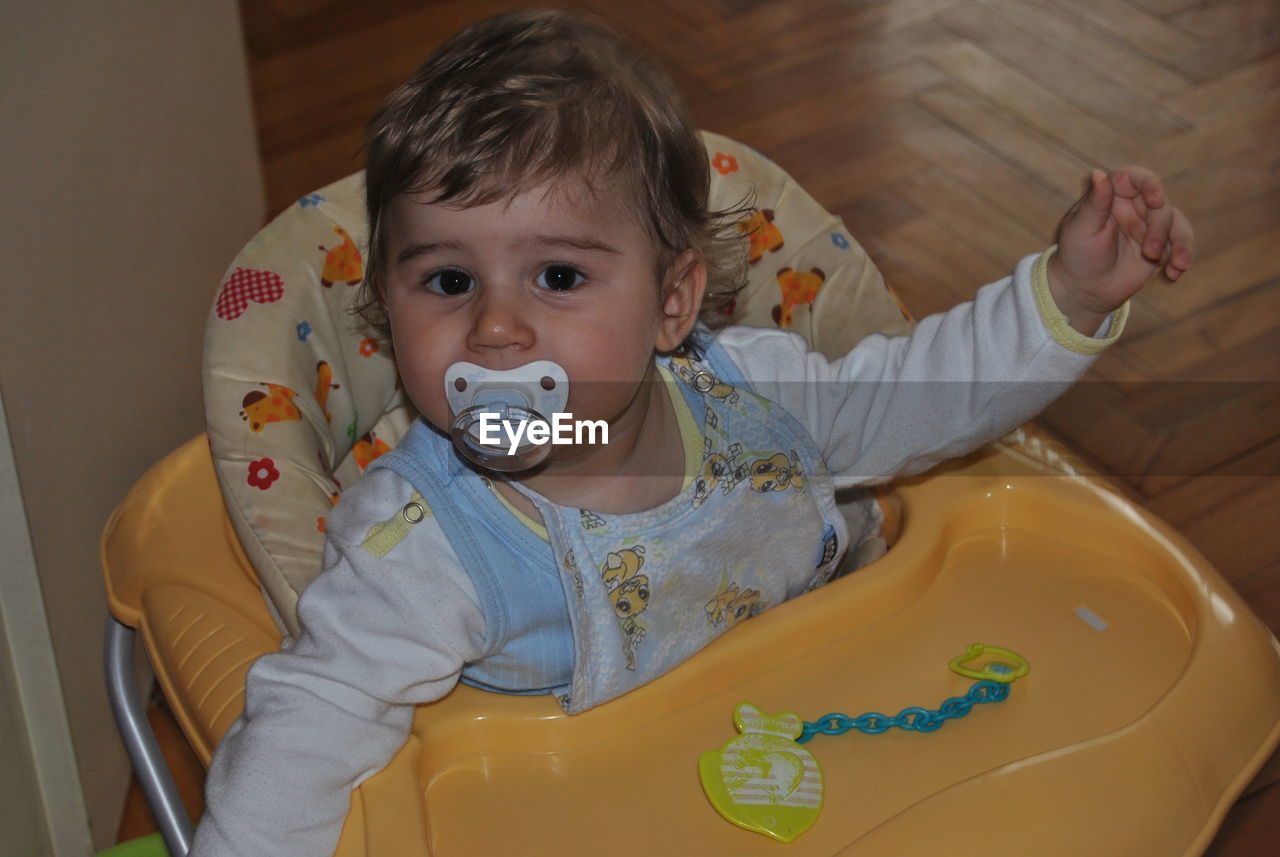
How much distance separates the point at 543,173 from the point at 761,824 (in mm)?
390

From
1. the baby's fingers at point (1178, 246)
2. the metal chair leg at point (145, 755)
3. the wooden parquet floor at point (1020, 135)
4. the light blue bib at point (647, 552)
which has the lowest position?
the wooden parquet floor at point (1020, 135)

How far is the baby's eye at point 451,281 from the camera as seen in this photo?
2.47 feet

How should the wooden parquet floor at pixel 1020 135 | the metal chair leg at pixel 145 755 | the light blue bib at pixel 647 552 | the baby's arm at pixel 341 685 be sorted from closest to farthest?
the baby's arm at pixel 341 685 < the light blue bib at pixel 647 552 < the metal chair leg at pixel 145 755 < the wooden parquet floor at pixel 1020 135

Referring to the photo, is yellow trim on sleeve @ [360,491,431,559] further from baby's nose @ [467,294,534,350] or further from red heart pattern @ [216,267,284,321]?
red heart pattern @ [216,267,284,321]

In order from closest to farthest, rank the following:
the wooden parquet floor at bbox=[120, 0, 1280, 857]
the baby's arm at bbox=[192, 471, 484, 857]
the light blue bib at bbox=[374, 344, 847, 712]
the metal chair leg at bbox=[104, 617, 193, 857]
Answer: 1. the baby's arm at bbox=[192, 471, 484, 857]
2. the light blue bib at bbox=[374, 344, 847, 712]
3. the metal chair leg at bbox=[104, 617, 193, 857]
4. the wooden parquet floor at bbox=[120, 0, 1280, 857]

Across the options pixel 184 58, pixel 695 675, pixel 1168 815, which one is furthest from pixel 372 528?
pixel 184 58

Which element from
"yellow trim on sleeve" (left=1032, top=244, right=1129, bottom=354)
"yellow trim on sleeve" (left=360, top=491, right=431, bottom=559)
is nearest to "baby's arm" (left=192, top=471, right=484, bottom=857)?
"yellow trim on sleeve" (left=360, top=491, right=431, bottom=559)

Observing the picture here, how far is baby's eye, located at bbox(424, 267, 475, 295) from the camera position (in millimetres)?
752

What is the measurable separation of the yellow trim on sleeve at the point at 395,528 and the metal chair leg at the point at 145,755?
287 millimetres

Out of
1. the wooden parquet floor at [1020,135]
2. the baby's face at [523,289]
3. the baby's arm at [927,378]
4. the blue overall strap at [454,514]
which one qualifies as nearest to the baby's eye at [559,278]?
the baby's face at [523,289]

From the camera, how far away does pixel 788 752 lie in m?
0.82

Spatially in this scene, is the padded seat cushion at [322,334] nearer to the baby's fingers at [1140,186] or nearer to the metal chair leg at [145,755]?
the metal chair leg at [145,755]

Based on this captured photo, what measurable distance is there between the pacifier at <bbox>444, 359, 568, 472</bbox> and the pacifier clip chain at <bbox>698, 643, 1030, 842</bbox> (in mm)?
229

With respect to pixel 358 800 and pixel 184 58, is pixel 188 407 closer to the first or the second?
pixel 184 58
